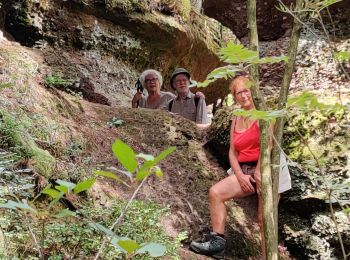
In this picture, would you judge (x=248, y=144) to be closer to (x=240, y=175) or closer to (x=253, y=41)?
(x=240, y=175)

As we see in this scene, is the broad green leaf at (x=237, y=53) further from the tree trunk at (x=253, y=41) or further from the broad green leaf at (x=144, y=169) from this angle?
the tree trunk at (x=253, y=41)

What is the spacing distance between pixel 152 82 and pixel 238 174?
3.07 meters

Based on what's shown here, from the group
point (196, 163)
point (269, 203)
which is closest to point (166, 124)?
point (196, 163)

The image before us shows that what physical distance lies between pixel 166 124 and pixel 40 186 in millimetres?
2739

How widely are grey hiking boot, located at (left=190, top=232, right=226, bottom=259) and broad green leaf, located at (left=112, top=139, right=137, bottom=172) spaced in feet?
9.90

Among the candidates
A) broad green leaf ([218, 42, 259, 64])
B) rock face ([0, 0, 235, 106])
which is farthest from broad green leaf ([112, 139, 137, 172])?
→ rock face ([0, 0, 235, 106])

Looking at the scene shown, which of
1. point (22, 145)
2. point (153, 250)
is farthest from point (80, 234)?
point (153, 250)

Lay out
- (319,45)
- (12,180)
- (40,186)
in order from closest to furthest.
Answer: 1. (12,180)
2. (40,186)
3. (319,45)

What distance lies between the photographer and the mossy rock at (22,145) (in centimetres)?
341

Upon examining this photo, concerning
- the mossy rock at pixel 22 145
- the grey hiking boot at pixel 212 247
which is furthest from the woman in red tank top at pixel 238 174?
the mossy rock at pixel 22 145

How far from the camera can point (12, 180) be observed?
2998 millimetres

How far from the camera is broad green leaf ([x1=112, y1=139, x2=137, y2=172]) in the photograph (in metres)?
1.04

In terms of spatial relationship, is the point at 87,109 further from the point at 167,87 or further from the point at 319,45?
the point at 319,45

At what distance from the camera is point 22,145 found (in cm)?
347
